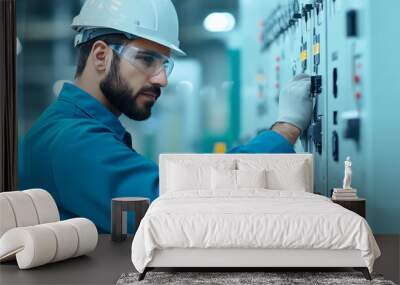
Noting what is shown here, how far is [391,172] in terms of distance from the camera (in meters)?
6.43

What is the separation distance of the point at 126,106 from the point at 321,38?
6.73 feet

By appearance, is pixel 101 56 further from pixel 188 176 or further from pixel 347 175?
pixel 347 175

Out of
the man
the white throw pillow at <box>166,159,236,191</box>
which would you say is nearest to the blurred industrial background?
the man

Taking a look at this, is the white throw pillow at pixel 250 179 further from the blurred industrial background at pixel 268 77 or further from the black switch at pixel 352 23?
the black switch at pixel 352 23

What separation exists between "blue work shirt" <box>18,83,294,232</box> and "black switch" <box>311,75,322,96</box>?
1.92ft

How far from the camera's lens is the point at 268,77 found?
666cm

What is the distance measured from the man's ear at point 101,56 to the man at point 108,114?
1 cm

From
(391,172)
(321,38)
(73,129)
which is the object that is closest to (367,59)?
(321,38)

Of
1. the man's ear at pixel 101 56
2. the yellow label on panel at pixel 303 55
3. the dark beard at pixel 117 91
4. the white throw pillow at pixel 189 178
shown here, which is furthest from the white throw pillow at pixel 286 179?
the man's ear at pixel 101 56

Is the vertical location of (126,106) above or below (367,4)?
below

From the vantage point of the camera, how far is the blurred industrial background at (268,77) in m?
6.33

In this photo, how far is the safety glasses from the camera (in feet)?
21.7

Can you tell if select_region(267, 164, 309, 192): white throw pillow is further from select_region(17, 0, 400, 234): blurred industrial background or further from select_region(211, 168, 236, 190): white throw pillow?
select_region(17, 0, 400, 234): blurred industrial background

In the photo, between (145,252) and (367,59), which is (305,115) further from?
(145,252)
